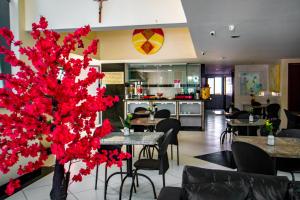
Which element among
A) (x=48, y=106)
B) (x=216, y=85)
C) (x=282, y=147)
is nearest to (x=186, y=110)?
(x=282, y=147)

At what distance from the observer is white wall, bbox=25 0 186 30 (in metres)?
4.34

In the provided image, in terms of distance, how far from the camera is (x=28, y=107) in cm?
98

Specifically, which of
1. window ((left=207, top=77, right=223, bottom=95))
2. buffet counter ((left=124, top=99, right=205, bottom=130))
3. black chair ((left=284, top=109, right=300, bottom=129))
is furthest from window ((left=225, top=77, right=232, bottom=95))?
black chair ((left=284, top=109, right=300, bottom=129))

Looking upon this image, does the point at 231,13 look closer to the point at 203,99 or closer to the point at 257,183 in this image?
the point at 257,183

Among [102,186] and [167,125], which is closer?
[102,186]

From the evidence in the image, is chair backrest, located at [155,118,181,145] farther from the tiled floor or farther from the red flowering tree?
the red flowering tree

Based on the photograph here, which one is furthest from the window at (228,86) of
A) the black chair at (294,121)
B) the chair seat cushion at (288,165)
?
the chair seat cushion at (288,165)

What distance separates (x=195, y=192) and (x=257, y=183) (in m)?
0.50

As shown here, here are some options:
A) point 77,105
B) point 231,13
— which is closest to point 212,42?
point 231,13

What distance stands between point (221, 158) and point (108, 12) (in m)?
3.82

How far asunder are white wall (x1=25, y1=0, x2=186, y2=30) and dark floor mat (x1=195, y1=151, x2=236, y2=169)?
298cm

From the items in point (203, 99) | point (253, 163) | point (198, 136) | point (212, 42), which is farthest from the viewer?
point (203, 99)

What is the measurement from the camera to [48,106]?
1019 millimetres

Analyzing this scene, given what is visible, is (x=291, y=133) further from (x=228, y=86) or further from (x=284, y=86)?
(x=228, y=86)
